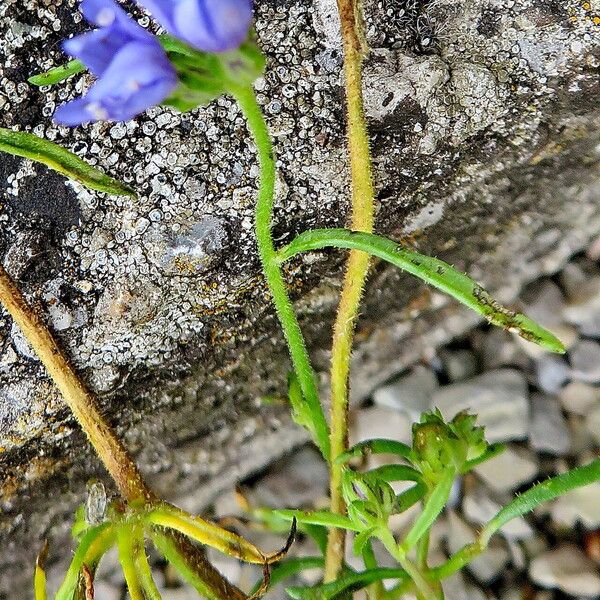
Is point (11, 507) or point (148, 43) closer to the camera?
point (148, 43)

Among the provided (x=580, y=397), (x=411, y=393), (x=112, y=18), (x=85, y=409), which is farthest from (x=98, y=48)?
(x=580, y=397)

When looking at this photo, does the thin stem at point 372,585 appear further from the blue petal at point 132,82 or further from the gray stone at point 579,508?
the blue petal at point 132,82

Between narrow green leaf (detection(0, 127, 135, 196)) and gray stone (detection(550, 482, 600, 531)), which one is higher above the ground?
narrow green leaf (detection(0, 127, 135, 196))

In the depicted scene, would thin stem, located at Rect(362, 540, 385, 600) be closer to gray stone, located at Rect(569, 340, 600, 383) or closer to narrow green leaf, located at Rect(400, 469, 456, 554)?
narrow green leaf, located at Rect(400, 469, 456, 554)

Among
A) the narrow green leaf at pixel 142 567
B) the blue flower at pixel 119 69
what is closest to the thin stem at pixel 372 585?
the narrow green leaf at pixel 142 567

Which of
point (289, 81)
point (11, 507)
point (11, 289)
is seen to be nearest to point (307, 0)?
point (289, 81)

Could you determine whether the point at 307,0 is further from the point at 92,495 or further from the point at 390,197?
the point at 92,495

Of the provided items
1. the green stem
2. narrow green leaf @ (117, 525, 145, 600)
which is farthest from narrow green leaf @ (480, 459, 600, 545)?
narrow green leaf @ (117, 525, 145, 600)
